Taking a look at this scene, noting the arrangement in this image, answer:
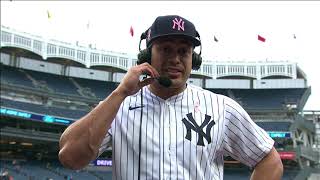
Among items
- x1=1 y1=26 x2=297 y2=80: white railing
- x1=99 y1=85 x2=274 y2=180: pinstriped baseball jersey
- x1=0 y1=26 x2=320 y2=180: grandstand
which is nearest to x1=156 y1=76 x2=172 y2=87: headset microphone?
x1=99 y1=85 x2=274 y2=180: pinstriped baseball jersey

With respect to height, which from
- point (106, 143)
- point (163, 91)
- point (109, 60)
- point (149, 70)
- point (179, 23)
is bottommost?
point (106, 143)

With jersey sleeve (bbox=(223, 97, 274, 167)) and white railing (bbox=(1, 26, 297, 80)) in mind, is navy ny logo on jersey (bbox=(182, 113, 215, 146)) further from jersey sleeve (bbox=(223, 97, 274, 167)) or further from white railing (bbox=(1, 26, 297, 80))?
white railing (bbox=(1, 26, 297, 80))

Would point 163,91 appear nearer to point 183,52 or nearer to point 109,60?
point 183,52

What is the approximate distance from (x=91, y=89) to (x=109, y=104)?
1594 inches

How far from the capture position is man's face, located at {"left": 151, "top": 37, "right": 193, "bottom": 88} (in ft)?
6.97

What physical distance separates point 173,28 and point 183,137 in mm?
532

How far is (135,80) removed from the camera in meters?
2.09

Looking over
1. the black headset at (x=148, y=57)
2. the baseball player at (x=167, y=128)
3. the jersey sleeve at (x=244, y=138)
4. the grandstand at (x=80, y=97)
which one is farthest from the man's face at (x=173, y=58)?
the grandstand at (x=80, y=97)

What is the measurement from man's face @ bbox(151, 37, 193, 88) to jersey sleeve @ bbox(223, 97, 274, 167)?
0.32 m

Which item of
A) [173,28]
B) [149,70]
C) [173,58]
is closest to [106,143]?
[149,70]

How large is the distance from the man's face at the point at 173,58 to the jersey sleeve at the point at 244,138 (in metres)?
0.32

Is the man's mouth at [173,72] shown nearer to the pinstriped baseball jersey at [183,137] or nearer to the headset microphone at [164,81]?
the headset microphone at [164,81]

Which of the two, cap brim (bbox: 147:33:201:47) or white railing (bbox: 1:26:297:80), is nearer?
cap brim (bbox: 147:33:201:47)

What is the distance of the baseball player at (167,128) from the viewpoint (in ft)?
6.53
